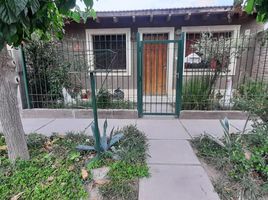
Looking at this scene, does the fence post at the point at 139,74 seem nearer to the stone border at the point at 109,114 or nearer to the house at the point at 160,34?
the stone border at the point at 109,114

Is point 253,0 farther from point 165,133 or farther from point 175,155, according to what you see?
point 165,133

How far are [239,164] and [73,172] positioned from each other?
6.60 ft

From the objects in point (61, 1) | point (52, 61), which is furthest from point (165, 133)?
point (52, 61)

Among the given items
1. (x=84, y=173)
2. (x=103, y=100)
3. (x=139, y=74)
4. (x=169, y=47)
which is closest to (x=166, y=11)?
(x=169, y=47)

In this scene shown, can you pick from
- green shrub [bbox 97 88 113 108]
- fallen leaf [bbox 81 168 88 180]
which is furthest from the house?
fallen leaf [bbox 81 168 88 180]

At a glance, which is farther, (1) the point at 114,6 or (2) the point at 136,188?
(1) the point at 114,6

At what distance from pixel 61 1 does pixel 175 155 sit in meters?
2.32

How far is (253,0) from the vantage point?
1815mm

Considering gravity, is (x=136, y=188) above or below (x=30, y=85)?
below

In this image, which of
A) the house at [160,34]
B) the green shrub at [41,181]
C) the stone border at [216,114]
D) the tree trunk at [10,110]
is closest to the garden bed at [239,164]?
the stone border at [216,114]

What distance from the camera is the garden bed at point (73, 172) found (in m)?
1.94

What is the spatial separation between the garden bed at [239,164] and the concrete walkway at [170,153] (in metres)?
0.14

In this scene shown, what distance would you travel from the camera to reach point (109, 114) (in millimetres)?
4398

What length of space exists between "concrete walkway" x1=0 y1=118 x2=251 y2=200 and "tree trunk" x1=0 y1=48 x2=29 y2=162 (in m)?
1.18
